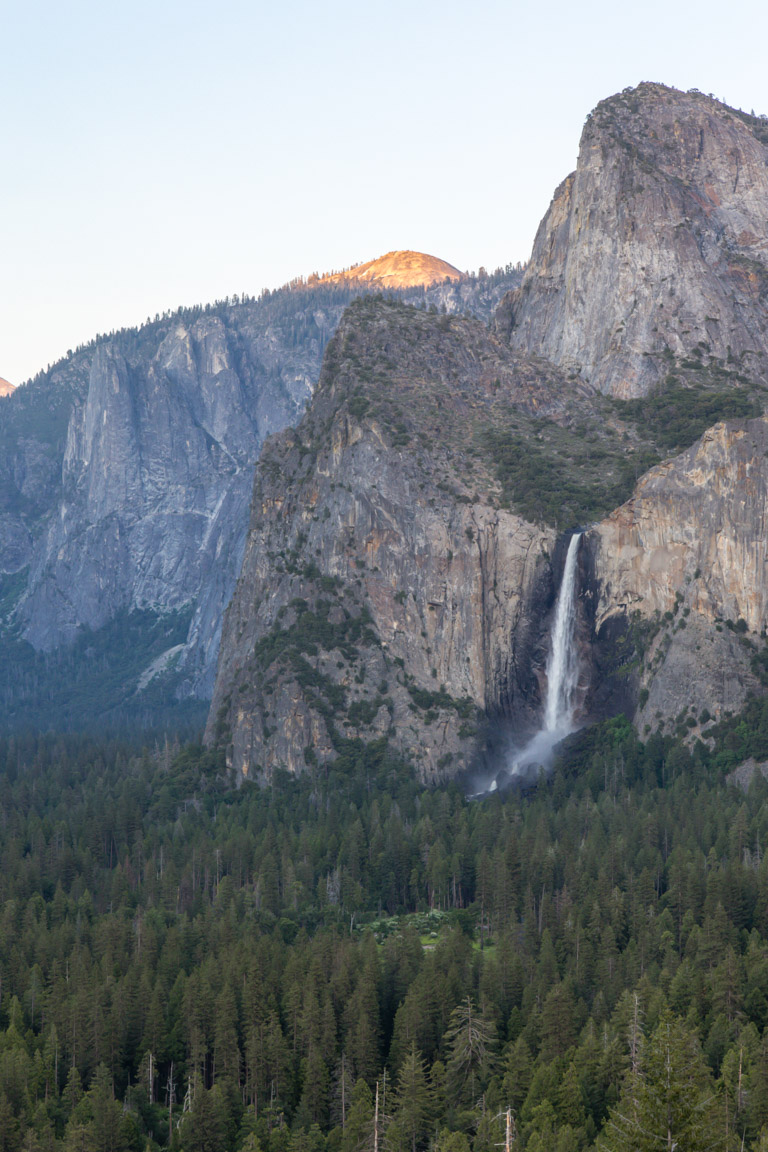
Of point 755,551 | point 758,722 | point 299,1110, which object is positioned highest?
point 755,551

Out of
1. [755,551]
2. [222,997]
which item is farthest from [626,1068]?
[755,551]

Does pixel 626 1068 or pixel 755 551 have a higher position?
pixel 755 551

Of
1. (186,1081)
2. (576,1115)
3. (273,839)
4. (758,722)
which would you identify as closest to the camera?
(576,1115)

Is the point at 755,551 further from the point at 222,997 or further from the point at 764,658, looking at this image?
the point at 222,997

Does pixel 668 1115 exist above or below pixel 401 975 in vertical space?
above

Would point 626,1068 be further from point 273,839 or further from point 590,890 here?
point 273,839

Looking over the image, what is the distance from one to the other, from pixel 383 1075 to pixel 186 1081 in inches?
642

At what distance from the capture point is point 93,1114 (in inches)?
4252

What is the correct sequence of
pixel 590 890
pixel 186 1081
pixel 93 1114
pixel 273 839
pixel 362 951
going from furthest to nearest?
pixel 273 839
pixel 590 890
pixel 362 951
pixel 186 1081
pixel 93 1114

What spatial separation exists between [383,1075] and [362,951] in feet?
70.9

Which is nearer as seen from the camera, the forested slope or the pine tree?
the pine tree

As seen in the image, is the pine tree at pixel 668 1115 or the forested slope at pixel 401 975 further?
the forested slope at pixel 401 975

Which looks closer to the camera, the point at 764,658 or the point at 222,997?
the point at 222,997

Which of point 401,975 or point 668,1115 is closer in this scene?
point 668,1115
